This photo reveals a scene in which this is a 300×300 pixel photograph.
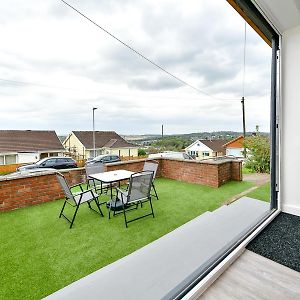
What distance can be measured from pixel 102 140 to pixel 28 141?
19.2 feet

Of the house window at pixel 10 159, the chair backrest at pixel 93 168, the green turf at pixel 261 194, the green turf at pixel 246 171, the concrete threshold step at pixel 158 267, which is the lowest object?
the green turf at pixel 246 171

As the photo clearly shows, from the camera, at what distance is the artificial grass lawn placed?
1854 millimetres

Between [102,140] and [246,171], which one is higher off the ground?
[102,140]

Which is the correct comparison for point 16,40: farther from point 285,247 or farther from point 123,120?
point 123,120

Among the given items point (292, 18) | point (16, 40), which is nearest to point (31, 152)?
point (16, 40)

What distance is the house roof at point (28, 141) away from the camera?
13.6m

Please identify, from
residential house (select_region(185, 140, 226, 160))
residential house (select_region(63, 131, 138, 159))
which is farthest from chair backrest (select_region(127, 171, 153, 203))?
residential house (select_region(185, 140, 226, 160))

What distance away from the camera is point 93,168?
14.7 ft

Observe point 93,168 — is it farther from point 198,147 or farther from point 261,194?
point 198,147

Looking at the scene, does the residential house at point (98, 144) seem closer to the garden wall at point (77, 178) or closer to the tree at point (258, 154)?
the garden wall at point (77, 178)

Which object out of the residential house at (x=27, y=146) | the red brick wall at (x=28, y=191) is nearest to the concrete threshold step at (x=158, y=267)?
the red brick wall at (x=28, y=191)

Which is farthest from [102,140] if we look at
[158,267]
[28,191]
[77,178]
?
[158,267]

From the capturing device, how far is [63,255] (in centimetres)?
223

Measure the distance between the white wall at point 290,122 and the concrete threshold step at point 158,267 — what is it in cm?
70
